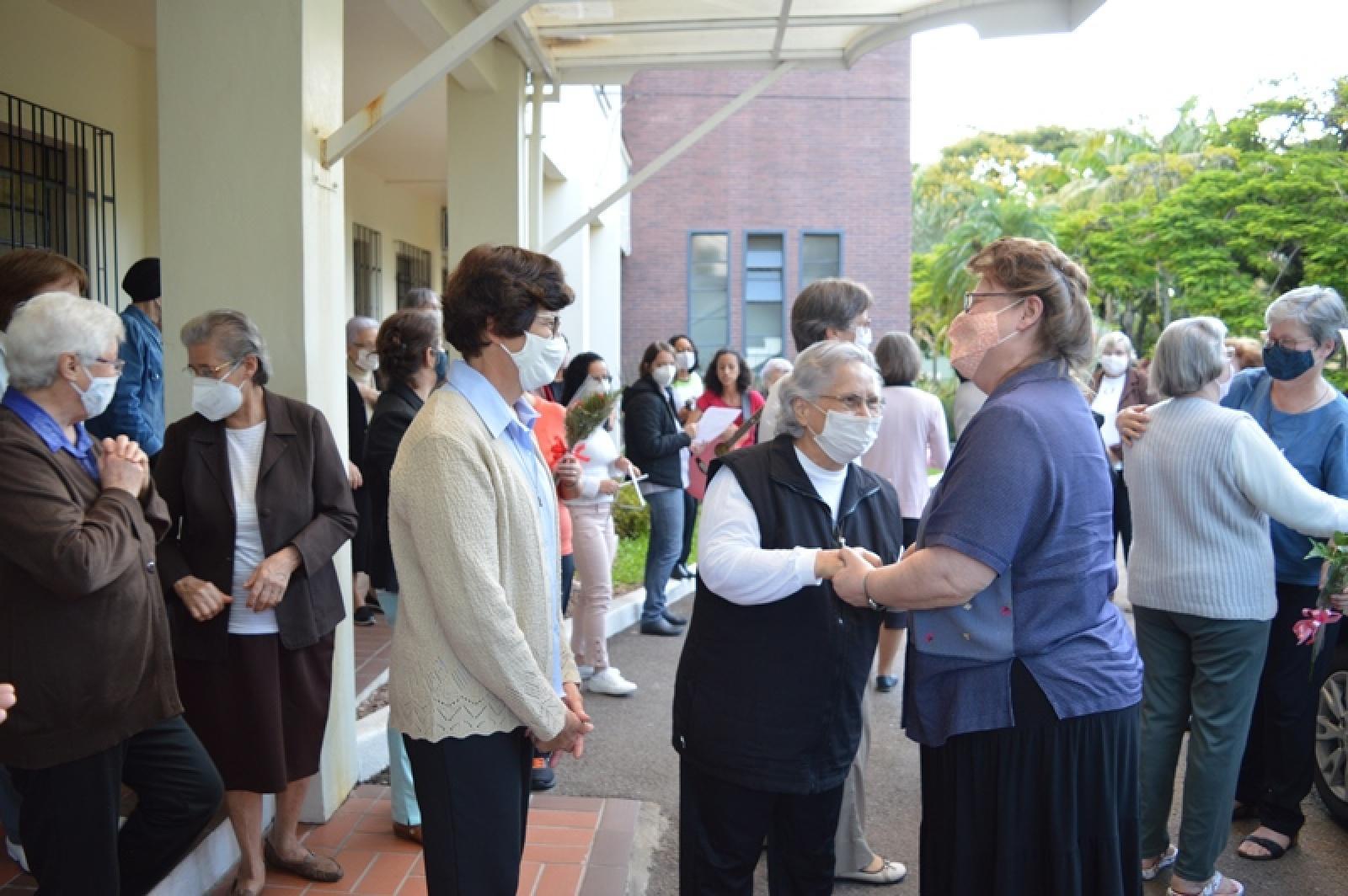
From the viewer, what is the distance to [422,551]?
2535 mm

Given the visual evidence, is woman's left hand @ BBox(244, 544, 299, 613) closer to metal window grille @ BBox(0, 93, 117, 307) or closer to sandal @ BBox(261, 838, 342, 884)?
sandal @ BBox(261, 838, 342, 884)

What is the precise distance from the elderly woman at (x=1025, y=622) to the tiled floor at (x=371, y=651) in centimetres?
406

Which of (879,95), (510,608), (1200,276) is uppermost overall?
(879,95)

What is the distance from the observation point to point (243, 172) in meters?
4.18

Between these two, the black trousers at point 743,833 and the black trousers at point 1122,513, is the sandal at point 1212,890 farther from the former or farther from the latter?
the black trousers at point 1122,513

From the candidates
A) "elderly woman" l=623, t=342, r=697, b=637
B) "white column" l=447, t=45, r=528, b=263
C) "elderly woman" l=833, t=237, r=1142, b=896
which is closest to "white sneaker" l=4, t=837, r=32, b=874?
"elderly woman" l=833, t=237, r=1142, b=896

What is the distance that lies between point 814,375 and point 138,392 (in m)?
3.24

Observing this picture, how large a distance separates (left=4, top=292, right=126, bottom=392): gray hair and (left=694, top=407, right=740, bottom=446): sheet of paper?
4.15 meters

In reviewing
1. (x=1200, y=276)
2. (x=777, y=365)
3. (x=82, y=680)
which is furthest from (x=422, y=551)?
(x=1200, y=276)

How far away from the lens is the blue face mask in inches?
176

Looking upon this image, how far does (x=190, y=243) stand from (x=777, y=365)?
20.5 ft

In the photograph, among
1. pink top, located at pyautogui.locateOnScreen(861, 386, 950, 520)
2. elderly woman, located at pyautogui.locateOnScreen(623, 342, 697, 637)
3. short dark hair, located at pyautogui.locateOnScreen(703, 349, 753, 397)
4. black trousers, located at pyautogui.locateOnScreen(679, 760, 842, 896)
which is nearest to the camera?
black trousers, located at pyautogui.locateOnScreen(679, 760, 842, 896)

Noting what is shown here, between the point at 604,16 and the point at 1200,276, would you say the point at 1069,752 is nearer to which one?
the point at 604,16

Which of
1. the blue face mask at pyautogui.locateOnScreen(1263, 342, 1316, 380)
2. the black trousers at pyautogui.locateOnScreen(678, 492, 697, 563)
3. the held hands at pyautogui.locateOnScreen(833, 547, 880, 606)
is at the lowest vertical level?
the black trousers at pyautogui.locateOnScreen(678, 492, 697, 563)
